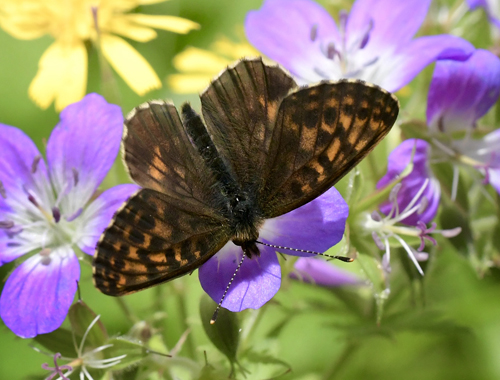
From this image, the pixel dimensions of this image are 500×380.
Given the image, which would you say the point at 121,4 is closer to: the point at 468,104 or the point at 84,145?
the point at 84,145

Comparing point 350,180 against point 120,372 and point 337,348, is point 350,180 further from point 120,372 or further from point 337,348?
point 337,348

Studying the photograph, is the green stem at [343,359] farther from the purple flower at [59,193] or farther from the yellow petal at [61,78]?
the yellow petal at [61,78]

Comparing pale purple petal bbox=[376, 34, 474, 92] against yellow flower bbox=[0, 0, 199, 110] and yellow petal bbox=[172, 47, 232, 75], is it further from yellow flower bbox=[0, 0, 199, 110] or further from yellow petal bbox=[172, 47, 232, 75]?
yellow petal bbox=[172, 47, 232, 75]

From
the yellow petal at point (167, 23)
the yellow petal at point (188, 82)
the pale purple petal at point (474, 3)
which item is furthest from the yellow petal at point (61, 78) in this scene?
the pale purple petal at point (474, 3)

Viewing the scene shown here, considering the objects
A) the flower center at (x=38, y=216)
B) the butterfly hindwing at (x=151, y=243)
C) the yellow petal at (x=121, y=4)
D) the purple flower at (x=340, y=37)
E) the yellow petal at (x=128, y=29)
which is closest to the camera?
the butterfly hindwing at (x=151, y=243)

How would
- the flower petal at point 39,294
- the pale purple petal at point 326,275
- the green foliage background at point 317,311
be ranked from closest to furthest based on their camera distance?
the flower petal at point 39,294 → the green foliage background at point 317,311 → the pale purple petal at point 326,275

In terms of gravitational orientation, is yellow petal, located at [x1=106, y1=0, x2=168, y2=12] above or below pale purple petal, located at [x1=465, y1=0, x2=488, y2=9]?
below

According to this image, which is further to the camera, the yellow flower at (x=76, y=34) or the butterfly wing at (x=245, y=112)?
the yellow flower at (x=76, y=34)

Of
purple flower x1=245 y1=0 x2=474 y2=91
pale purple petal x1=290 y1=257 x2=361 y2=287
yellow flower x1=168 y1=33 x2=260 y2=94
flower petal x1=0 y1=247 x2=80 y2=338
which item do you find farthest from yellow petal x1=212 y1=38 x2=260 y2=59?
flower petal x1=0 y1=247 x2=80 y2=338
